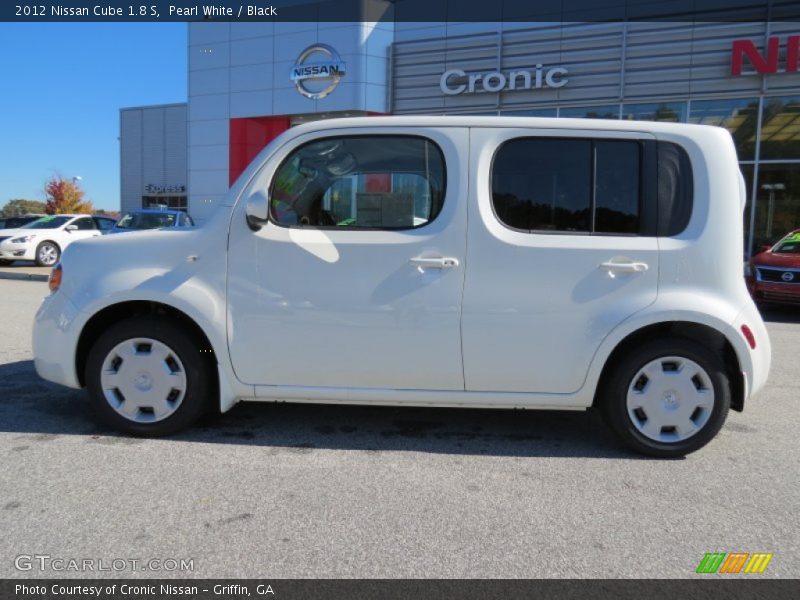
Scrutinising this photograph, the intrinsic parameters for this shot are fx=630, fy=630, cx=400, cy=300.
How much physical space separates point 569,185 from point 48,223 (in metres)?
18.2

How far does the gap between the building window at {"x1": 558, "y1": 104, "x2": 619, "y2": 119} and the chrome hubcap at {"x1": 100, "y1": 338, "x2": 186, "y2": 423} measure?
15.2m

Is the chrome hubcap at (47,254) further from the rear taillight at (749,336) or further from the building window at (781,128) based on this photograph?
the building window at (781,128)

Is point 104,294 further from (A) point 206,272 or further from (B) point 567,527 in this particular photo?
(B) point 567,527

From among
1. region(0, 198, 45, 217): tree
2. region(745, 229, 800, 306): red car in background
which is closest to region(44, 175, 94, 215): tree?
region(0, 198, 45, 217): tree

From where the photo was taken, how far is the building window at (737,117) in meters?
15.7

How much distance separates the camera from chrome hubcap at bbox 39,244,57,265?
1750cm

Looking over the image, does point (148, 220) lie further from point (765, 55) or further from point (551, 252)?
point (765, 55)

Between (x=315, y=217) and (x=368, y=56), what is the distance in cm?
1684

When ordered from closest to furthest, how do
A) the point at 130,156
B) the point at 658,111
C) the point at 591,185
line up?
the point at 591,185
the point at 658,111
the point at 130,156

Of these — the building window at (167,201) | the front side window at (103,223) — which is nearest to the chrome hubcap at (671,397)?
the front side window at (103,223)

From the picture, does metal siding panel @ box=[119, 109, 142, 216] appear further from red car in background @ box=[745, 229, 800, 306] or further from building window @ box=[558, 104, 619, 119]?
red car in background @ box=[745, 229, 800, 306]

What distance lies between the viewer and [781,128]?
50.9ft
